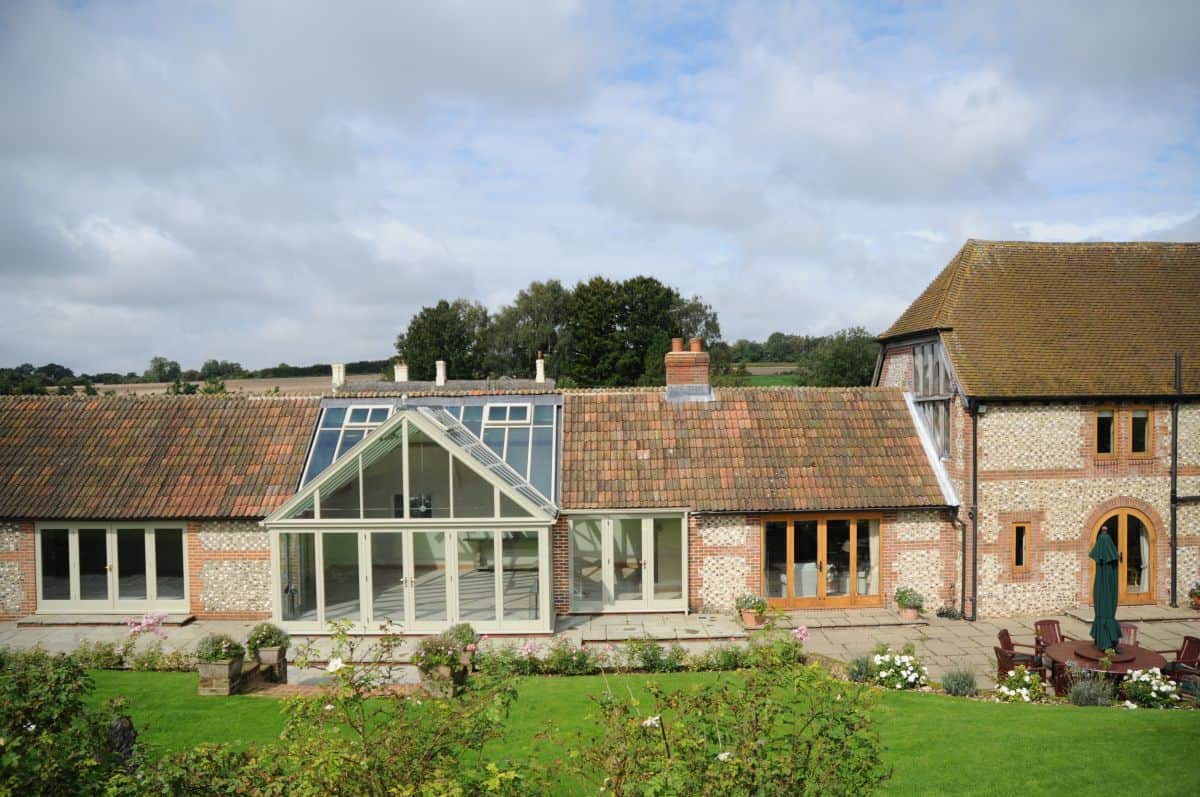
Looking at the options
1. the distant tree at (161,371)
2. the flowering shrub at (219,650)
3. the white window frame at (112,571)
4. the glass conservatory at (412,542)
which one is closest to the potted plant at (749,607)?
the glass conservatory at (412,542)

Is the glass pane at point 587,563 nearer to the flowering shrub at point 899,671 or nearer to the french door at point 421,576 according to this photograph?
the french door at point 421,576

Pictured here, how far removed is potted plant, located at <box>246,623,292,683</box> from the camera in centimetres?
1361

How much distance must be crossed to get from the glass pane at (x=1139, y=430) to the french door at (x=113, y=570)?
2171cm

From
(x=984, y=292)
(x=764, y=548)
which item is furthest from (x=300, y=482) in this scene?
(x=984, y=292)

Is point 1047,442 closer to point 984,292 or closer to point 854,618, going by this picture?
point 984,292

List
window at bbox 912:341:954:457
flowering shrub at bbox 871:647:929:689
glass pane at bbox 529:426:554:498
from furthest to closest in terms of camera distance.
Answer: window at bbox 912:341:954:457, glass pane at bbox 529:426:554:498, flowering shrub at bbox 871:647:929:689

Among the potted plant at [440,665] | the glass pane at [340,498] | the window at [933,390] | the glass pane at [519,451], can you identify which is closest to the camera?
the potted plant at [440,665]

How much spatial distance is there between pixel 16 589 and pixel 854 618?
18.7 meters

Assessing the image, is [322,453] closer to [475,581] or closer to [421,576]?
[421,576]

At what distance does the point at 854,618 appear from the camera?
57.3 ft

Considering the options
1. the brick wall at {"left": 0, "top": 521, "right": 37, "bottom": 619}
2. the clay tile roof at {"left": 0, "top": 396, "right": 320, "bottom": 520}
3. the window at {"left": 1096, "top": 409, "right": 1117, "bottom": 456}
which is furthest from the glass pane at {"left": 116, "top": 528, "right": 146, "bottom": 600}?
the window at {"left": 1096, "top": 409, "right": 1117, "bottom": 456}

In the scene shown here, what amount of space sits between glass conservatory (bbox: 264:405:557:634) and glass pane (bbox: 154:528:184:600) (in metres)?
3.13

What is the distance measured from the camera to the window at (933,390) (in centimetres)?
1856

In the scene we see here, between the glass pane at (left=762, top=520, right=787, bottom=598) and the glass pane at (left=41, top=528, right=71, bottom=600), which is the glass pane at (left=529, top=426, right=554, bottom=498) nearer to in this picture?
the glass pane at (left=762, top=520, right=787, bottom=598)
